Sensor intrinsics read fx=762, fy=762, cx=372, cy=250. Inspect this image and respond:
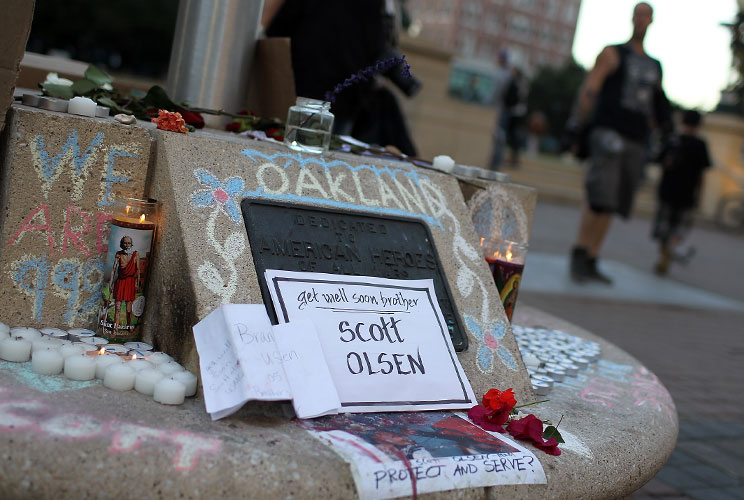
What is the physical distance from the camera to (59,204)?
195cm

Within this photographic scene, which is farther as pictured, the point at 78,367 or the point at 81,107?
the point at 81,107

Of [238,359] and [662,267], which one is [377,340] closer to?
[238,359]

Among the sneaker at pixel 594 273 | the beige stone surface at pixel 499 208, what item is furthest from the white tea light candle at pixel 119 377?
the sneaker at pixel 594 273

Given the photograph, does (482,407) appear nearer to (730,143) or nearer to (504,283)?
(504,283)

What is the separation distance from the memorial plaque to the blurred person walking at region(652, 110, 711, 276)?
25.3ft

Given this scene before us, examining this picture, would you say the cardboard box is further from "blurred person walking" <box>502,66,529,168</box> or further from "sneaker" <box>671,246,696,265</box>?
"blurred person walking" <box>502,66,529,168</box>

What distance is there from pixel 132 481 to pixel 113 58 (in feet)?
85.4

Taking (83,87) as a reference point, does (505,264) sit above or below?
below

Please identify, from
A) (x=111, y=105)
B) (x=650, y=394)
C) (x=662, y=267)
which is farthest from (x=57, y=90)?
(x=662, y=267)

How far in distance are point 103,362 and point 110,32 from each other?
23.0 metres

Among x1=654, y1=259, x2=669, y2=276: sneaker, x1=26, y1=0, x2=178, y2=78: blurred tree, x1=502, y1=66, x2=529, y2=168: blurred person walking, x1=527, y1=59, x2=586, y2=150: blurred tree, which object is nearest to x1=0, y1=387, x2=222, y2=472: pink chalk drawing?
x1=654, y1=259, x2=669, y2=276: sneaker

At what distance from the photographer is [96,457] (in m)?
1.39

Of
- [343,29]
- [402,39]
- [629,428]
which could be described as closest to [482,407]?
[629,428]

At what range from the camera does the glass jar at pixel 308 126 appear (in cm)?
236
